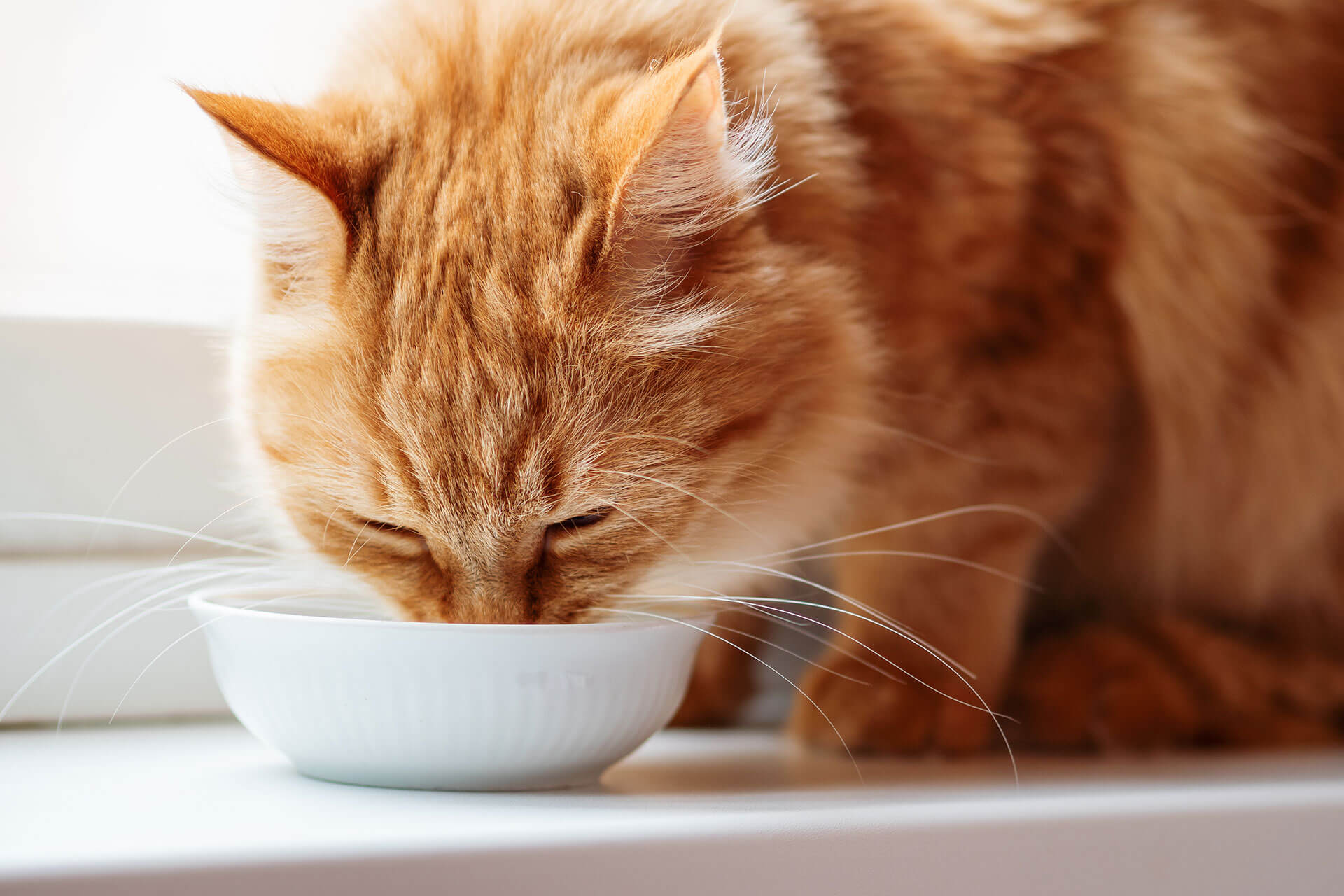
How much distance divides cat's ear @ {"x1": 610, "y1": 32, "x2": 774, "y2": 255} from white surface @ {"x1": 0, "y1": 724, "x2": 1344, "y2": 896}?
48cm

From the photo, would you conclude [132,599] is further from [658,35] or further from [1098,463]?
[1098,463]

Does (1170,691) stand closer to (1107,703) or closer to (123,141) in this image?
(1107,703)

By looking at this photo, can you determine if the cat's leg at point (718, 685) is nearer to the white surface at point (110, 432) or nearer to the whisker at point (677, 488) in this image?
the whisker at point (677, 488)

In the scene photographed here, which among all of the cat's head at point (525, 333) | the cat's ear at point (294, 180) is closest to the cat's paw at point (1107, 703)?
the cat's head at point (525, 333)

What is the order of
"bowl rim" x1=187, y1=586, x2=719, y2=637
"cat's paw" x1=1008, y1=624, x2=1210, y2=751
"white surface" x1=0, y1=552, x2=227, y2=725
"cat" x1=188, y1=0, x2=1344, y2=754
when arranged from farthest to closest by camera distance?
"cat's paw" x1=1008, y1=624, x2=1210, y2=751
"white surface" x1=0, y1=552, x2=227, y2=725
"cat" x1=188, y1=0, x2=1344, y2=754
"bowl rim" x1=187, y1=586, x2=719, y2=637

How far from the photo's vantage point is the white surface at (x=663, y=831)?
29.0 inches

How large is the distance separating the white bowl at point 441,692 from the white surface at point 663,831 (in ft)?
0.09

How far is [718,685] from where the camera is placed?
4.60 feet

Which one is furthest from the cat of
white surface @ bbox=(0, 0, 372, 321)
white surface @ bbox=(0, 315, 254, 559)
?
white surface @ bbox=(0, 0, 372, 321)

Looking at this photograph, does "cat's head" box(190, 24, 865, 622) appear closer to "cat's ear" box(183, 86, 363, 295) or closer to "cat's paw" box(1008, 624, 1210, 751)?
"cat's ear" box(183, 86, 363, 295)

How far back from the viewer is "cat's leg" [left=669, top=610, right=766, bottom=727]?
1387 millimetres

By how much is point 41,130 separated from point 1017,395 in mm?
1186

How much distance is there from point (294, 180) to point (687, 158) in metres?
0.32

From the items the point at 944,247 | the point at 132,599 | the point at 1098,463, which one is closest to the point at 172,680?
the point at 132,599
